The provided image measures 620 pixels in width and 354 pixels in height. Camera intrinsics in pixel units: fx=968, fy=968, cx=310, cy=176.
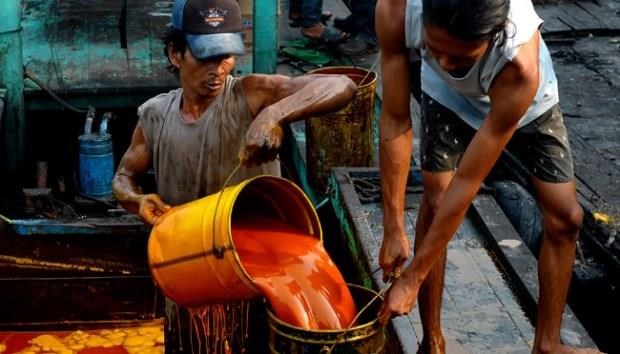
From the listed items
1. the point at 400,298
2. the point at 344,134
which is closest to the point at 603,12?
the point at 344,134

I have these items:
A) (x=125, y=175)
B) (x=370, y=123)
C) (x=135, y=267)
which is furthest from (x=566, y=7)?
(x=125, y=175)

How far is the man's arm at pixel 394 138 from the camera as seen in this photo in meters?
3.77

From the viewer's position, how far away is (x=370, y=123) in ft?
20.8

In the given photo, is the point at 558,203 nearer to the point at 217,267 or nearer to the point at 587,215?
the point at 217,267

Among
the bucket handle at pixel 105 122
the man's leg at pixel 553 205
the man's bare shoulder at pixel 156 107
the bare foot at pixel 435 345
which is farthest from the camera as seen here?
the bucket handle at pixel 105 122

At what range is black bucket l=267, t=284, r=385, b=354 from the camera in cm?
340

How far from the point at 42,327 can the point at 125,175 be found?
1.62 m

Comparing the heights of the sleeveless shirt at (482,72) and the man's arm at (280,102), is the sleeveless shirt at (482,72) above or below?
above

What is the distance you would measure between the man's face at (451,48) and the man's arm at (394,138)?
472 mm

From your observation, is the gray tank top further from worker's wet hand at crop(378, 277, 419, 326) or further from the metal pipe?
the metal pipe

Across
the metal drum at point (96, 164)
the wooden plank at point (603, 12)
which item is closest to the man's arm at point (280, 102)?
the metal drum at point (96, 164)

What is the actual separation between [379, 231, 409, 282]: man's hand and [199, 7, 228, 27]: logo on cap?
1291 millimetres

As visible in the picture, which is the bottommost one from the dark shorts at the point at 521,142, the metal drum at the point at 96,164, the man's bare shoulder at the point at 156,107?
the metal drum at the point at 96,164

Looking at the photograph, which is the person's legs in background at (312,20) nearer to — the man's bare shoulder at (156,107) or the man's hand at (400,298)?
the man's bare shoulder at (156,107)
